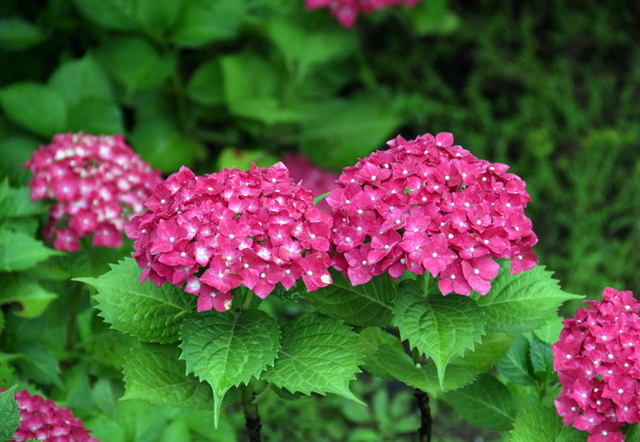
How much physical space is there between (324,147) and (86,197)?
5.59ft

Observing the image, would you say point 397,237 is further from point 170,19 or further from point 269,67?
point 269,67

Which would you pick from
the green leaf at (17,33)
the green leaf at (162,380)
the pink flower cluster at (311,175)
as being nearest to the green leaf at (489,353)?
the green leaf at (162,380)

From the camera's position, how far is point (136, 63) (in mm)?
3191

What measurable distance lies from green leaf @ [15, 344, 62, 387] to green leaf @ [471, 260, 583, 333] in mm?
1317

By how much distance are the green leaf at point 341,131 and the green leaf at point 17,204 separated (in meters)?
1.72

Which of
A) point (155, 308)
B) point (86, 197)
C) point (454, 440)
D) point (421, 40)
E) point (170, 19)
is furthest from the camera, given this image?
point (421, 40)

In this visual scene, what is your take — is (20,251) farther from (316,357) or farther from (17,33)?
(17,33)

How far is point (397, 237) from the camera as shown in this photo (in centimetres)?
134

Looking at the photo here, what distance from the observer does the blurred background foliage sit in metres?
3.07

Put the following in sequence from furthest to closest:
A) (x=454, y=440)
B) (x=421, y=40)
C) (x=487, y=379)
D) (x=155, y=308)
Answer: (x=421, y=40) < (x=454, y=440) < (x=487, y=379) < (x=155, y=308)

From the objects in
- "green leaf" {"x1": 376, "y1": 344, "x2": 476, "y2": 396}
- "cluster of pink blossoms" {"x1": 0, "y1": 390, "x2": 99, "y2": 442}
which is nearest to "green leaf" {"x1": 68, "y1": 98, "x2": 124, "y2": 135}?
"cluster of pink blossoms" {"x1": 0, "y1": 390, "x2": 99, "y2": 442}

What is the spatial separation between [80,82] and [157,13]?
48cm

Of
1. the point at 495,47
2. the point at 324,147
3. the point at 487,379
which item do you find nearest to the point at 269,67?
the point at 324,147

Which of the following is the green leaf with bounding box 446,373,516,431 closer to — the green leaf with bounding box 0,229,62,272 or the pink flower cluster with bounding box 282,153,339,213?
the green leaf with bounding box 0,229,62,272
